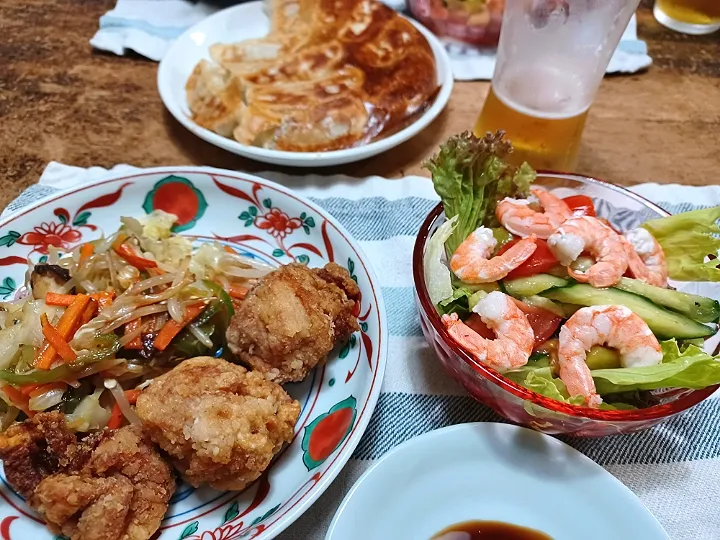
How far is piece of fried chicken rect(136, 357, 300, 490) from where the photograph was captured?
4.38 ft

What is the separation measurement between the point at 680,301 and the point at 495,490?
70 centimetres

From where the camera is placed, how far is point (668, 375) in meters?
1.37

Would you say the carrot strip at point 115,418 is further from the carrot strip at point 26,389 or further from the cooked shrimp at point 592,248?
the cooked shrimp at point 592,248

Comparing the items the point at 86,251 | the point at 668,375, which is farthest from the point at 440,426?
the point at 86,251

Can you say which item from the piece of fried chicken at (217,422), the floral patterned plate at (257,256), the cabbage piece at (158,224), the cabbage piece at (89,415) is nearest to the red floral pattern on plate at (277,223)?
the floral patterned plate at (257,256)

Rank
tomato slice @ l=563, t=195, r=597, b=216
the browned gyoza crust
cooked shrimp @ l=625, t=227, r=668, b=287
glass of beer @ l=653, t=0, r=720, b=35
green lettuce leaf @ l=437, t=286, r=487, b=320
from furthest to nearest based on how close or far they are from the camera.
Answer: glass of beer @ l=653, t=0, r=720, b=35 < the browned gyoza crust < tomato slice @ l=563, t=195, r=597, b=216 < cooked shrimp @ l=625, t=227, r=668, b=287 < green lettuce leaf @ l=437, t=286, r=487, b=320

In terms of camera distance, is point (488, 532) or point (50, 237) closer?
point (488, 532)

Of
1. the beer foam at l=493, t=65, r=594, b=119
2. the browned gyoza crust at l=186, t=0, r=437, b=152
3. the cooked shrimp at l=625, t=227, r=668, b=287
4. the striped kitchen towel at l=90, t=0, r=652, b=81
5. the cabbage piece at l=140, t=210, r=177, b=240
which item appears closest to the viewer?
the cooked shrimp at l=625, t=227, r=668, b=287

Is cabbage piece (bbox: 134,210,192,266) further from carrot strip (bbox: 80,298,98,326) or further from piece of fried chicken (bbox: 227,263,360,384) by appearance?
piece of fried chicken (bbox: 227,263,360,384)

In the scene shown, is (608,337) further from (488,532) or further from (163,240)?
(163,240)

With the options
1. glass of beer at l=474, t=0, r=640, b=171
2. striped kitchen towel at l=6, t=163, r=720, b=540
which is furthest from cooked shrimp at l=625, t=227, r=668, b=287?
glass of beer at l=474, t=0, r=640, b=171

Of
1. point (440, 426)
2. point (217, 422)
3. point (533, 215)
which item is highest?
point (533, 215)

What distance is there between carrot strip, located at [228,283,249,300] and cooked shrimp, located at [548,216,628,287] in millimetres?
907

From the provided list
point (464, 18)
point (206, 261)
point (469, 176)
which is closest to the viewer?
point (469, 176)
